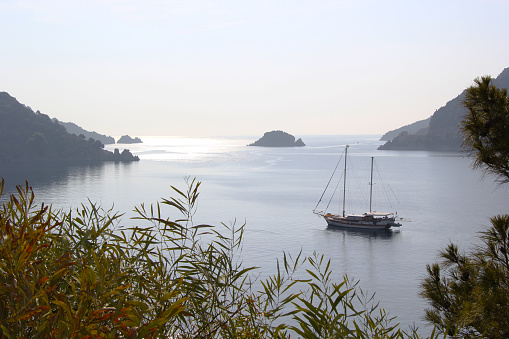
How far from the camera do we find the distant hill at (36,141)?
144375 mm

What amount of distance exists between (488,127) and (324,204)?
238ft

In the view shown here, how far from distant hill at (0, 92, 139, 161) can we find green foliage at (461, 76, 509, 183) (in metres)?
148

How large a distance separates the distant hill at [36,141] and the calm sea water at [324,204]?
14527mm

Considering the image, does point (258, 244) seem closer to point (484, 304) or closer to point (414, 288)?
point (414, 288)

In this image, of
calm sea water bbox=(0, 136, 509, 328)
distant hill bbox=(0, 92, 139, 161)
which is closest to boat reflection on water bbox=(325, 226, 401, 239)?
calm sea water bbox=(0, 136, 509, 328)

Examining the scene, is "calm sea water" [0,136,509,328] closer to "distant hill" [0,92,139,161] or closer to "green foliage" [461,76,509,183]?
"green foliage" [461,76,509,183]

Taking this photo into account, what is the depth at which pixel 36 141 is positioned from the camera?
148 metres

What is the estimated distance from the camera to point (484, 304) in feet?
28.7

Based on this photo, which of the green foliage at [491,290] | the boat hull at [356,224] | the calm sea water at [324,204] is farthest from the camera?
the boat hull at [356,224]

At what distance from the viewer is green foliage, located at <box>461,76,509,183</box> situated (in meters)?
8.91

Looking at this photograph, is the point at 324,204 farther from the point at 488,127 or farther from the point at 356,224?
the point at 488,127

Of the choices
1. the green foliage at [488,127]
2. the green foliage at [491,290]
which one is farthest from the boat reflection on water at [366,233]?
the green foliage at [488,127]

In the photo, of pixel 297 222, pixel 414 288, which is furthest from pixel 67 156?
pixel 414 288

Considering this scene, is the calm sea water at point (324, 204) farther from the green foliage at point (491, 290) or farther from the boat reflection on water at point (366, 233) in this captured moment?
the green foliage at point (491, 290)
